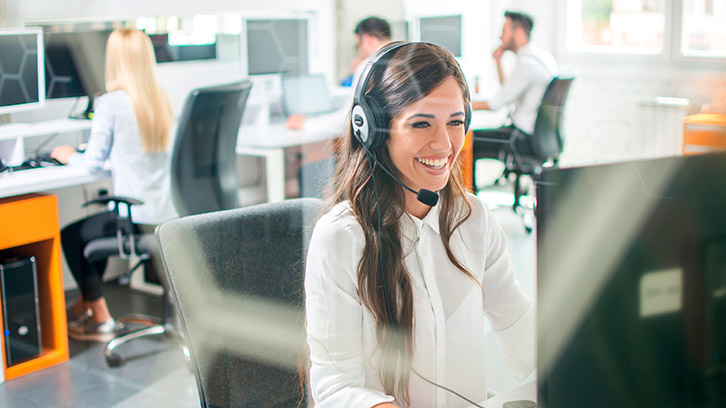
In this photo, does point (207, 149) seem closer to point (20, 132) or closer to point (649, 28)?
point (20, 132)

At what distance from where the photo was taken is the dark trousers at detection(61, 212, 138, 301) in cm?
257

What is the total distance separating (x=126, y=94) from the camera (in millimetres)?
2580

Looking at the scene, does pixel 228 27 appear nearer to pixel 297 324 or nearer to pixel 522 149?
pixel 522 149

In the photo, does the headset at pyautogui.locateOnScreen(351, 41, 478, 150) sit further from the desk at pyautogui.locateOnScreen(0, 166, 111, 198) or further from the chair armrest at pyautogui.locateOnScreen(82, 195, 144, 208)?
the desk at pyautogui.locateOnScreen(0, 166, 111, 198)

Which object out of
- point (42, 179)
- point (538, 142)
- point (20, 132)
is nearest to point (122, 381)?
point (42, 179)

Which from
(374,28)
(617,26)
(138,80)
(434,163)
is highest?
(617,26)

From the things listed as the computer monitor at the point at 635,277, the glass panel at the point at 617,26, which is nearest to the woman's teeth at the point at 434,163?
the computer monitor at the point at 635,277

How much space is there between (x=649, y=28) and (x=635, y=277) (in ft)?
15.1

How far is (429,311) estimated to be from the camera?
3.14 ft

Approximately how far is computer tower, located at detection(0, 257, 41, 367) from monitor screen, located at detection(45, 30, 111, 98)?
835 mm

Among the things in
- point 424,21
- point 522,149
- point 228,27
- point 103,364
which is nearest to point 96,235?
point 103,364

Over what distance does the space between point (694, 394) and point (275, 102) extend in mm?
3461

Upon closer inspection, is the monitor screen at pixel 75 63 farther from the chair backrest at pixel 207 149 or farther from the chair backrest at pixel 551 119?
the chair backrest at pixel 551 119

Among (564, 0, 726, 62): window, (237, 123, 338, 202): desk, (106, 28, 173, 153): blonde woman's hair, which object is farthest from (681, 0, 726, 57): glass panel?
(106, 28, 173, 153): blonde woman's hair
